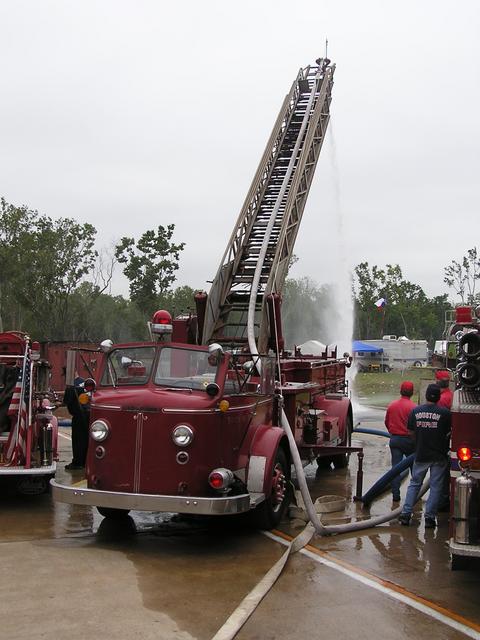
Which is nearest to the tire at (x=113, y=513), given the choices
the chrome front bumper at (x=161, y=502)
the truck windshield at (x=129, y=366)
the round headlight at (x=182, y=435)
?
the chrome front bumper at (x=161, y=502)

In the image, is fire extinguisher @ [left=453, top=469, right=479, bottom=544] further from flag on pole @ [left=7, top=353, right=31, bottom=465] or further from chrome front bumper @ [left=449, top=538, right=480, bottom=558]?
flag on pole @ [left=7, top=353, right=31, bottom=465]

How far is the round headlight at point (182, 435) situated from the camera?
22.1 feet

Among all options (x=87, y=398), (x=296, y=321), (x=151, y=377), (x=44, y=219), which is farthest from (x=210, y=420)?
(x=44, y=219)

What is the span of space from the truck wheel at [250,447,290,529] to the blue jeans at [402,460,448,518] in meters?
1.39

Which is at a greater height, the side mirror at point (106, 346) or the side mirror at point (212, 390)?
the side mirror at point (106, 346)

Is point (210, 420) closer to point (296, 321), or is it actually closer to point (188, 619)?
point (188, 619)

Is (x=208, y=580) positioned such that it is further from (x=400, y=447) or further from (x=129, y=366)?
(x=400, y=447)

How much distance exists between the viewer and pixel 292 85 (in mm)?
15625

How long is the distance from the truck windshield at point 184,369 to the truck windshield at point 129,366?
137mm

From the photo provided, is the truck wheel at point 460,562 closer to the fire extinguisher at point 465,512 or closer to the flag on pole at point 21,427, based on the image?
the fire extinguisher at point 465,512

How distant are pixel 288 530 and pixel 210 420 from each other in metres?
1.86

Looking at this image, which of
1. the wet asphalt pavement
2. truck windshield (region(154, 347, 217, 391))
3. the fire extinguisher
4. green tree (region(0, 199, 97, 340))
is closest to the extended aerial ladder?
truck windshield (region(154, 347, 217, 391))

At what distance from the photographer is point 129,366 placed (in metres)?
7.57

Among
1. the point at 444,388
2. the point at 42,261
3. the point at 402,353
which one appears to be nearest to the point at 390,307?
the point at 402,353
